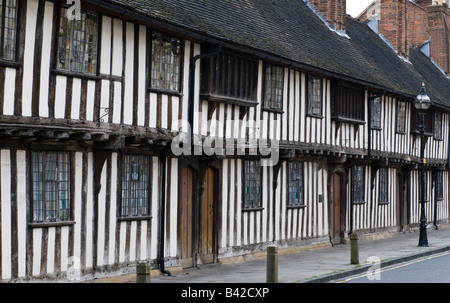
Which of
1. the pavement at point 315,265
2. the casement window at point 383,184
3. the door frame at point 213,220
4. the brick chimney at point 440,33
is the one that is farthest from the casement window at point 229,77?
the brick chimney at point 440,33

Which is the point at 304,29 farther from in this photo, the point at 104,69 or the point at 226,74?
the point at 104,69

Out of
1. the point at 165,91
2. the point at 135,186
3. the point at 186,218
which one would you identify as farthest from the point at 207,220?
the point at 165,91

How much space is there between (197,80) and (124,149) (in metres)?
2.85

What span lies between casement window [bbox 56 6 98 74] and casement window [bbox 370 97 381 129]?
522 inches

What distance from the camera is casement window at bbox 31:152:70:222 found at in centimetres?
1214

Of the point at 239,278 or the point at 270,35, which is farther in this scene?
the point at 270,35

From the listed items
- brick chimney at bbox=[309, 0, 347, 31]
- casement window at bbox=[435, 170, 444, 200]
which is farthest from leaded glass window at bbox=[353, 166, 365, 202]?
casement window at bbox=[435, 170, 444, 200]

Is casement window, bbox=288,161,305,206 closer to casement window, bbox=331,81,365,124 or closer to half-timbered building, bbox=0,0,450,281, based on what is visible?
half-timbered building, bbox=0,0,450,281

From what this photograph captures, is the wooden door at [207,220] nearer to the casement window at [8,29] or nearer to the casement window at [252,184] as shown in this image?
the casement window at [252,184]

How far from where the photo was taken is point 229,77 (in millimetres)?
16906

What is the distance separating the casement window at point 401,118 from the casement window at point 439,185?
530 centimetres

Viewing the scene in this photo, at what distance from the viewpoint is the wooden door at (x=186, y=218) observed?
15.9m

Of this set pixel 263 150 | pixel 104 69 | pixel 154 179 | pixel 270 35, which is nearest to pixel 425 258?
pixel 263 150
